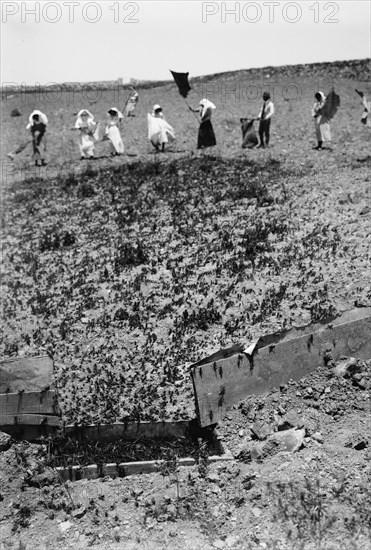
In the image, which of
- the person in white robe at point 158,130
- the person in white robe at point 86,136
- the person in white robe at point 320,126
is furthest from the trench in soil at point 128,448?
the person in white robe at point 86,136

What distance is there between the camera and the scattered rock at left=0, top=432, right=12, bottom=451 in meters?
6.26

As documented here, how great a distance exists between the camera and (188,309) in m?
8.32

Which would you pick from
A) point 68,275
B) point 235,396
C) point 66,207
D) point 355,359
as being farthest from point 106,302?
point 66,207

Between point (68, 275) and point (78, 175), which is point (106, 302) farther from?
point (78, 175)

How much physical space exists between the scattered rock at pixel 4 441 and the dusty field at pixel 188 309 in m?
0.12

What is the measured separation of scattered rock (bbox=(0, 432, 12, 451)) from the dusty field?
4.6 inches

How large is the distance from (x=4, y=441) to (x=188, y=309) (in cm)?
292

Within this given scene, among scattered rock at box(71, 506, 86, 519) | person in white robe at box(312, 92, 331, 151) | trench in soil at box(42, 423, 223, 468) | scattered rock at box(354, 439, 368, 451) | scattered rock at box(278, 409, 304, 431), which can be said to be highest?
person in white robe at box(312, 92, 331, 151)

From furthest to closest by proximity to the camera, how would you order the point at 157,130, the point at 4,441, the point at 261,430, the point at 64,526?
the point at 157,130, the point at 4,441, the point at 261,430, the point at 64,526

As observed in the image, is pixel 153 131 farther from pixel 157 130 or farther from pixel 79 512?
pixel 79 512

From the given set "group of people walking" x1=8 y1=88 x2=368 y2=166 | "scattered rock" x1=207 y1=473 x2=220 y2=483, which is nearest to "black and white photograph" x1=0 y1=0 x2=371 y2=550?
"scattered rock" x1=207 y1=473 x2=220 y2=483

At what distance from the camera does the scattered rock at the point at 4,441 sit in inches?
246

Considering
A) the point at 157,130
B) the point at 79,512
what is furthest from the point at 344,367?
the point at 157,130

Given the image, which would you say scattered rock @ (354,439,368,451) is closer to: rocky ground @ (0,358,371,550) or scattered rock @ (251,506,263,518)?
rocky ground @ (0,358,371,550)
